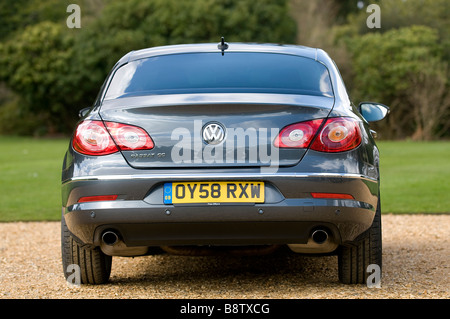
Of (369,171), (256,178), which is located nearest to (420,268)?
(369,171)

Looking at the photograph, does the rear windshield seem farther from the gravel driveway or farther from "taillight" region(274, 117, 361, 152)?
the gravel driveway

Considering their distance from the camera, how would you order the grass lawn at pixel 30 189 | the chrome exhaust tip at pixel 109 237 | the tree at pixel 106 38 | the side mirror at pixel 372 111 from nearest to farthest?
the chrome exhaust tip at pixel 109 237
the side mirror at pixel 372 111
the grass lawn at pixel 30 189
the tree at pixel 106 38

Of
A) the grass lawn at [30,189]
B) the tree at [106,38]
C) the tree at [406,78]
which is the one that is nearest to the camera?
the grass lawn at [30,189]

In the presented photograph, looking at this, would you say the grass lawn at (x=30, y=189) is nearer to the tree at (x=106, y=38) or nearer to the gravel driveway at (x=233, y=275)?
the gravel driveway at (x=233, y=275)

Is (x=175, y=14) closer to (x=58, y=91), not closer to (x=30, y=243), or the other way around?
(x=58, y=91)

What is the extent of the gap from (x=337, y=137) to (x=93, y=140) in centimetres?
144

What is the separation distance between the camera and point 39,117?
43875 millimetres

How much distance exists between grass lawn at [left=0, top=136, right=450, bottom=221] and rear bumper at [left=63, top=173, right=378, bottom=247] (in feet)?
18.5

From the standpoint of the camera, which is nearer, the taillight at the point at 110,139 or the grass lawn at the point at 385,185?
the taillight at the point at 110,139

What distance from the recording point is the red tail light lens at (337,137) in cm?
433

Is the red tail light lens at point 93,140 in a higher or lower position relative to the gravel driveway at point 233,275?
higher

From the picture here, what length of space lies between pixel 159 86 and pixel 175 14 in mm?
33897

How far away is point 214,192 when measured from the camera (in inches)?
168

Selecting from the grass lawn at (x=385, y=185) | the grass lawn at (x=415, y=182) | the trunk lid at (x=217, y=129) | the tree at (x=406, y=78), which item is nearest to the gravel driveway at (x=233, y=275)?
the trunk lid at (x=217, y=129)
